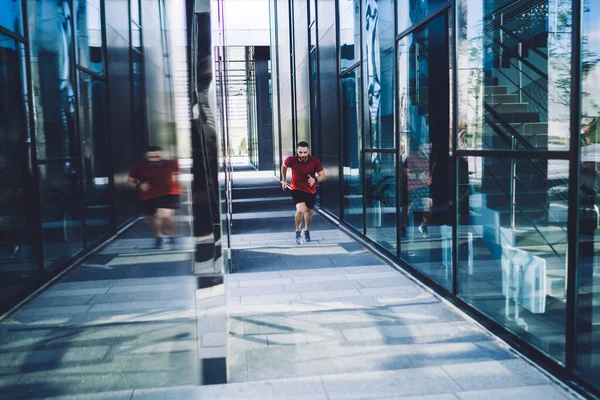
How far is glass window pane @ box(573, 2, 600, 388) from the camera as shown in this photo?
3.99 meters

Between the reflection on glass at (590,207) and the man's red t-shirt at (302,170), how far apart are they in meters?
4.24

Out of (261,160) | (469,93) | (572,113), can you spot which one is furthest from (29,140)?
(261,160)

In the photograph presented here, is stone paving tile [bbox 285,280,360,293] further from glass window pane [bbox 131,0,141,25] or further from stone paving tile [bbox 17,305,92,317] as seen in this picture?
glass window pane [bbox 131,0,141,25]

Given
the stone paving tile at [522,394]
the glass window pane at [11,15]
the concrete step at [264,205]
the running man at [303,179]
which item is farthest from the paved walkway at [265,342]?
the concrete step at [264,205]

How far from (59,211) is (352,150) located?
497 centimetres

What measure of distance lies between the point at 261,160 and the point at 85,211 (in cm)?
2328

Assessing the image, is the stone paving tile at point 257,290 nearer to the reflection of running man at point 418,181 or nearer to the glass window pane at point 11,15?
the reflection of running man at point 418,181

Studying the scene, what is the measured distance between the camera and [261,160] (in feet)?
107

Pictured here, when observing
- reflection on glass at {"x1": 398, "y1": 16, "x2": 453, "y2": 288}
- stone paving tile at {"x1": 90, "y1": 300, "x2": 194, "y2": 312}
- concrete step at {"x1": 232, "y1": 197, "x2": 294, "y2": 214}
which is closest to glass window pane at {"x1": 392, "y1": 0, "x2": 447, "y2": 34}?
reflection on glass at {"x1": 398, "y1": 16, "x2": 453, "y2": 288}

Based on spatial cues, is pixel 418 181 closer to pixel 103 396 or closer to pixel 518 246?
pixel 518 246

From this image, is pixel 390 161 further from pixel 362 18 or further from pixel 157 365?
pixel 157 365

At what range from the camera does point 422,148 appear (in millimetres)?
7816

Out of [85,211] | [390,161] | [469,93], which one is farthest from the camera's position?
[85,211]

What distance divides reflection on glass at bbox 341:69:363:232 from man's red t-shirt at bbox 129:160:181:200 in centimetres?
588
